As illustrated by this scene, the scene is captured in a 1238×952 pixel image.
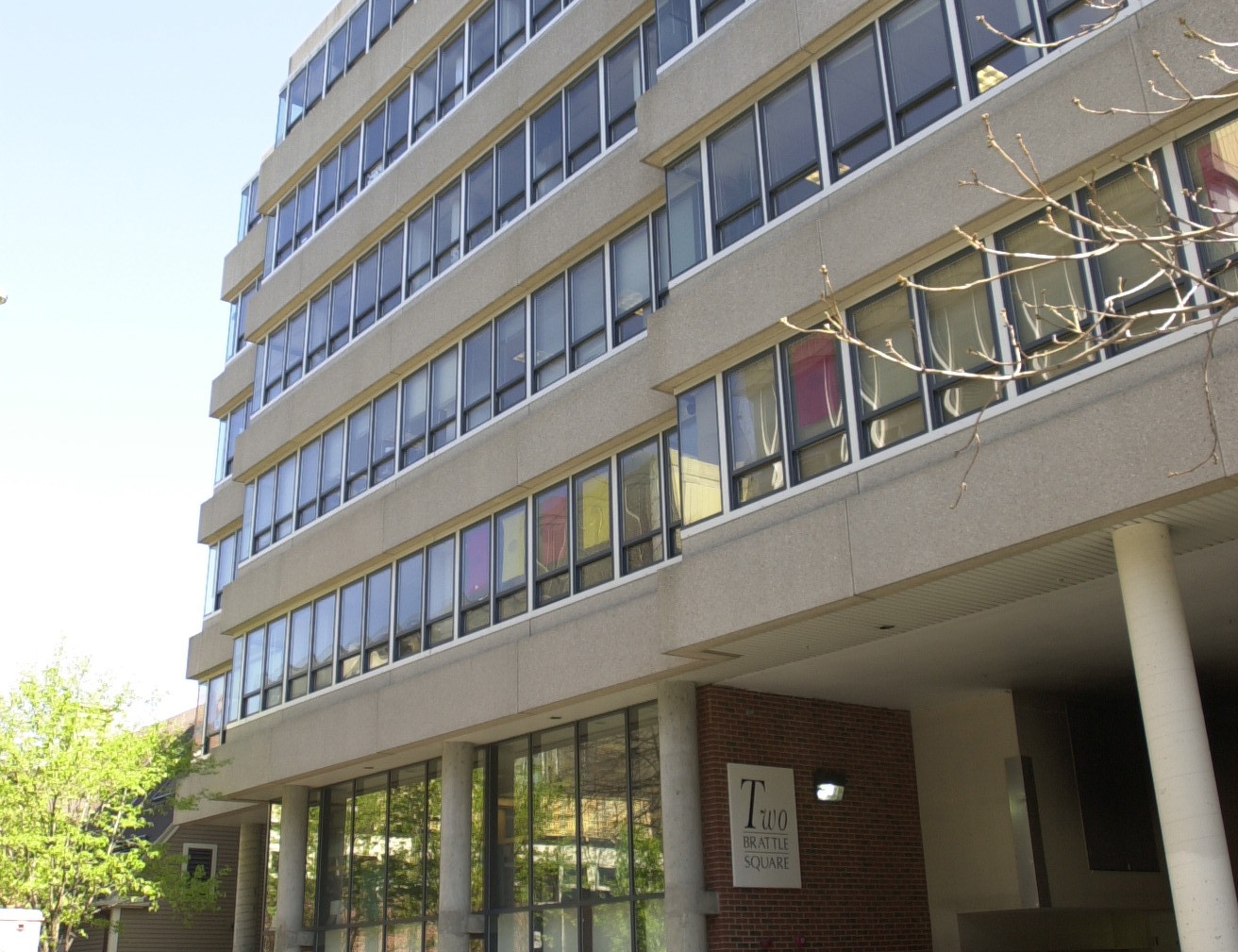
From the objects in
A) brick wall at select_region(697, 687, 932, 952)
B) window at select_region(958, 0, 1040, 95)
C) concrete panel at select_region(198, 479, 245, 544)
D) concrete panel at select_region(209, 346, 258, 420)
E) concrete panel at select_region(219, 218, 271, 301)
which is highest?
concrete panel at select_region(219, 218, 271, 301)

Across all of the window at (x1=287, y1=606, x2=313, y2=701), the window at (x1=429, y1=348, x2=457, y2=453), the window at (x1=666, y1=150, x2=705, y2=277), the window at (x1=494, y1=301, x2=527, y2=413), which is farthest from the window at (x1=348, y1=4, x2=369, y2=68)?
the window at (x1=666, y1=150, x2=705, y2=277)

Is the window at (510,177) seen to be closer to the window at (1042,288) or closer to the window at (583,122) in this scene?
the window at (583,122)

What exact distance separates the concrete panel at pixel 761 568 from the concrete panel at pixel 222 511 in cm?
1649

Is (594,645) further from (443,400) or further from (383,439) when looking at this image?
(383,439)

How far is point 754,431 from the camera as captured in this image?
14516 millimetres

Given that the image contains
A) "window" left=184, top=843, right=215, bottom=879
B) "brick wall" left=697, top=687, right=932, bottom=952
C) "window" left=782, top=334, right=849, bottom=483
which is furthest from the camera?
"window" left=184, top=843, right=215, bottom=879

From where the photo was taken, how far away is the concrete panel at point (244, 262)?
101 ft

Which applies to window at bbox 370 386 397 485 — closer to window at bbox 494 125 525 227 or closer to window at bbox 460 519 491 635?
window at bbox 460 519 491 635

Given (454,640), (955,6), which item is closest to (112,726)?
(454,640)

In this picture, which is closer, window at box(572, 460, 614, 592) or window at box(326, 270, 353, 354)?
window at box(572, 460, 614, 592)

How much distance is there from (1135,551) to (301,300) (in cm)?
1916

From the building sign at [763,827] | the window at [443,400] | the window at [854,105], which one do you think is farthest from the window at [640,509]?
the window at [854,105]

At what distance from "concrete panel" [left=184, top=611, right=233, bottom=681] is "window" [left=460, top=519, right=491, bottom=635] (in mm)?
10110

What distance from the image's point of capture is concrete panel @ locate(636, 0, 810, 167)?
50.0 feet
